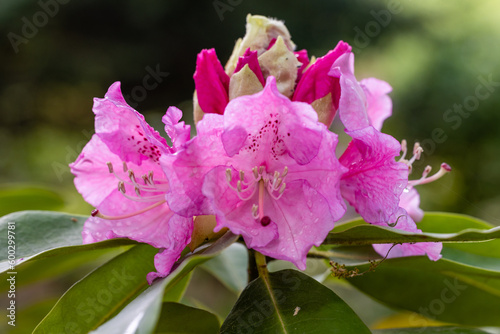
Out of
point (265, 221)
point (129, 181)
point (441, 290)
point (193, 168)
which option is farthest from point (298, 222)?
point (441, 290)

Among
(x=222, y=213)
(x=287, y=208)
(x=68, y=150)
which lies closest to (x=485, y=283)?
(x=287, y=208)

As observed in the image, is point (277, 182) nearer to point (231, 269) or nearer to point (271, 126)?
point (271, 126)

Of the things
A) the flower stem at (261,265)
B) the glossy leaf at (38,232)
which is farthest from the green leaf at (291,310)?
the glossy leaf at (38,232)

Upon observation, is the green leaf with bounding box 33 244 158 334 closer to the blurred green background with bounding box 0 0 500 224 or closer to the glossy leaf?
the glossy leaf

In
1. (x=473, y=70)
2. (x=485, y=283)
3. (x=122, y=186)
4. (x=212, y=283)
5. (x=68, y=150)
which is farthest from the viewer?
(x=68, y=150)

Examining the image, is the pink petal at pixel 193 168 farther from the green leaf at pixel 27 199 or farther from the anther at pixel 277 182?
the green leaf at pixel 27 199

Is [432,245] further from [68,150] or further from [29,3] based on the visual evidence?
[29,3]
